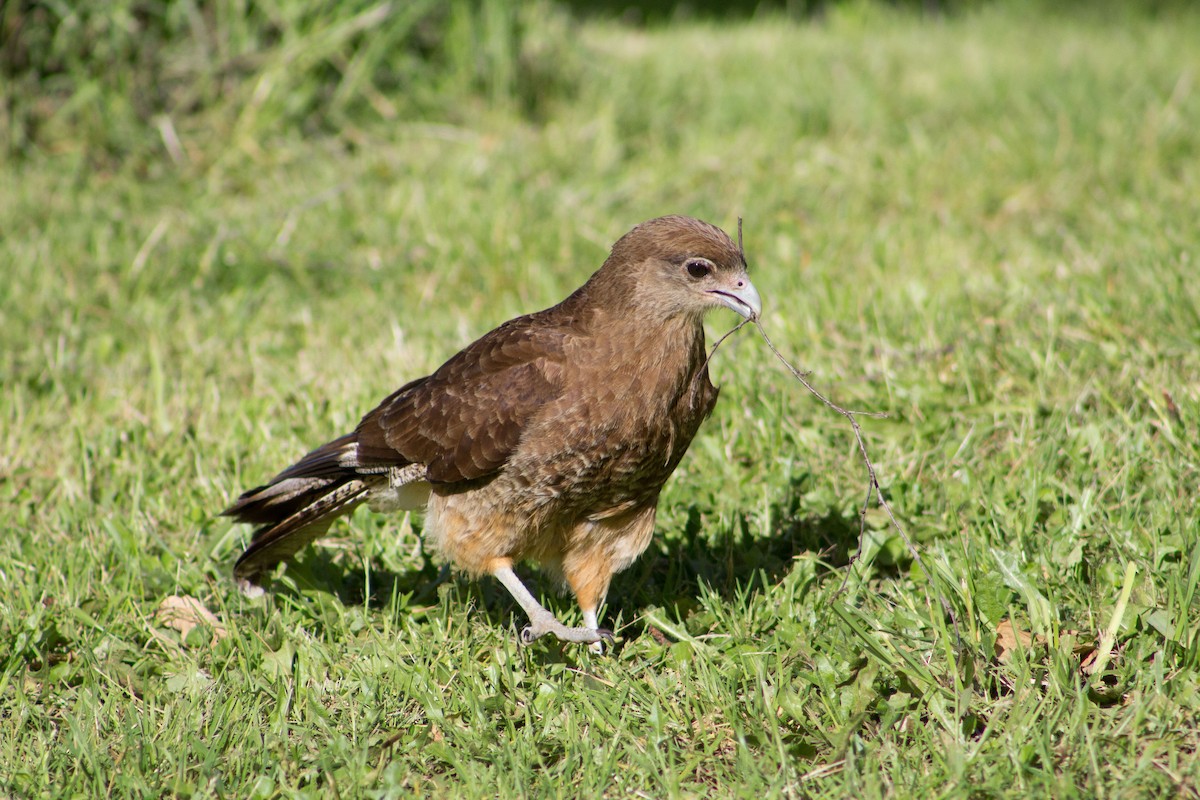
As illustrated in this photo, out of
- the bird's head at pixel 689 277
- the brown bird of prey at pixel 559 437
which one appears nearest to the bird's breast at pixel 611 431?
the brown bird of prey at pixel 559 437

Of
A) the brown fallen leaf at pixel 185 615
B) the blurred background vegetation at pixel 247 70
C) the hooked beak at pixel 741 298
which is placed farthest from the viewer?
the blurred background vegetation at pixel 247 70

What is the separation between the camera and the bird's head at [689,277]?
12.1ft

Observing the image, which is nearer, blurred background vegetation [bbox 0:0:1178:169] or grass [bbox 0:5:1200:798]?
grass [bbox 0:5:1200:798]

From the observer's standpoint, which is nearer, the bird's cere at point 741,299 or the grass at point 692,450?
the grass at point 692,450

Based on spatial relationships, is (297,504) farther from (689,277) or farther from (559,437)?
(689,277)

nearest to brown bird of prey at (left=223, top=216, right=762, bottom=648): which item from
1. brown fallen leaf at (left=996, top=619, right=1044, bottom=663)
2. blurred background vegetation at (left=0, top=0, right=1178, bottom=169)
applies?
brown fallen leaf at (left=996, top=619, right=1044, bottom=663)

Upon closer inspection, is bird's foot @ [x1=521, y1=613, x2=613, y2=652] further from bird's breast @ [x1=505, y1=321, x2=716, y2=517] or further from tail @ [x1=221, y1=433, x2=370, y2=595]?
tail @ [x1=221, y1=433, x2=370, y2=595]

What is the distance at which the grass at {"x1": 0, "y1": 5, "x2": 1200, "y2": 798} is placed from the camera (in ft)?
10.5

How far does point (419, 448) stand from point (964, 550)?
1709 mm

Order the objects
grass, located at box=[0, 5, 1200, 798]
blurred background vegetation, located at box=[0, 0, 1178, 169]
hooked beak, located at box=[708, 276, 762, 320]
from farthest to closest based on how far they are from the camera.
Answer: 1. blurred background vegetation, located at box=[0, 0, 1178, 169]
2. hooked beak, located at box=[708, 276, 762, 320]
3. grass, located at box=[0, 5, 1200, 798]

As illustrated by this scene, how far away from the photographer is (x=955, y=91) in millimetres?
8180

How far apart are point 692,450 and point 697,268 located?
1188 mm

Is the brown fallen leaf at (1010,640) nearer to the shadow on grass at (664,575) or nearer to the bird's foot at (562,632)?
the shadow on grass at (664,575)

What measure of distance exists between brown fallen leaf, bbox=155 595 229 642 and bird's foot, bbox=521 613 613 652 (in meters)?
0.99
